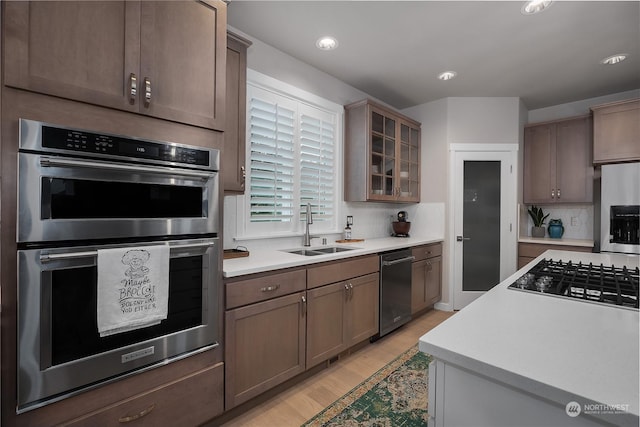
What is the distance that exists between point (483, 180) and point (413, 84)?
1503mm

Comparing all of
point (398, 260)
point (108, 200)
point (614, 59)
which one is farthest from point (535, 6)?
point (108, 200)

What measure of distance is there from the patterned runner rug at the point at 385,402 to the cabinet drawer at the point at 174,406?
1.92ft

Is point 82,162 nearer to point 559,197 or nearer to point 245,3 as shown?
point 245,3

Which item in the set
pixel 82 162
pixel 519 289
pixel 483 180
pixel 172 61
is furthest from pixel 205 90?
pixel 483 180

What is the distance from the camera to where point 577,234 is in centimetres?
393

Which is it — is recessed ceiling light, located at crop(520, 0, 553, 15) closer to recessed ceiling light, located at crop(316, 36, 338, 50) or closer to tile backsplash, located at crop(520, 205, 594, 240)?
recessed ceiling light, located at crop(316, 36, 338, 50)

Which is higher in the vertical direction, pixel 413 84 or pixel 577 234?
pixel 413 84

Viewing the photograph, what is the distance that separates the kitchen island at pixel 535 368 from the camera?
588mm

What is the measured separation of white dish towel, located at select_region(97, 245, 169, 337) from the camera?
4.02 feet

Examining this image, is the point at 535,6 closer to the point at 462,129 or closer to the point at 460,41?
the point at 460,41

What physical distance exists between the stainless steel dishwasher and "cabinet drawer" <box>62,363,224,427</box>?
5.32ft

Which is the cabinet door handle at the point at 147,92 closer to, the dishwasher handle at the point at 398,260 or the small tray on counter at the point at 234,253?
the small tray on counter at the point at 234,253

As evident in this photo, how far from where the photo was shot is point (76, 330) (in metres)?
1.20

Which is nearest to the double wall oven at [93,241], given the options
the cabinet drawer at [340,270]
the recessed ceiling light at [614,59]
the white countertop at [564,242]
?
the cabinet drawer at [340,270]
